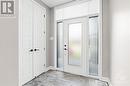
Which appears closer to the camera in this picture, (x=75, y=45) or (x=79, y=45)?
(x=79, y=45)

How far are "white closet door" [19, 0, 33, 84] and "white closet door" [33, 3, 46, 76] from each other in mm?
262

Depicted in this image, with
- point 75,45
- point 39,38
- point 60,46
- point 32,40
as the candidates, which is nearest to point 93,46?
point 75,45

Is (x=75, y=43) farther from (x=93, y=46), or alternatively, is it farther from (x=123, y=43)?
(x=123, y=43)

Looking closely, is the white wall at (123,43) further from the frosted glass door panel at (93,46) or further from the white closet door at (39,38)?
the white closet door at (39,38)

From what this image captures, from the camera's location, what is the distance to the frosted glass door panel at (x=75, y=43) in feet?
13.9

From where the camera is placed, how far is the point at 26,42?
3.34 m

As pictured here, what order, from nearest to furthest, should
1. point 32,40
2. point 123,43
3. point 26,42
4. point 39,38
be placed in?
point 123,43
point 26,42
point 32,40
point 39,38

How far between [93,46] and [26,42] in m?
2.21

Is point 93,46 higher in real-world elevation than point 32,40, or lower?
lower
